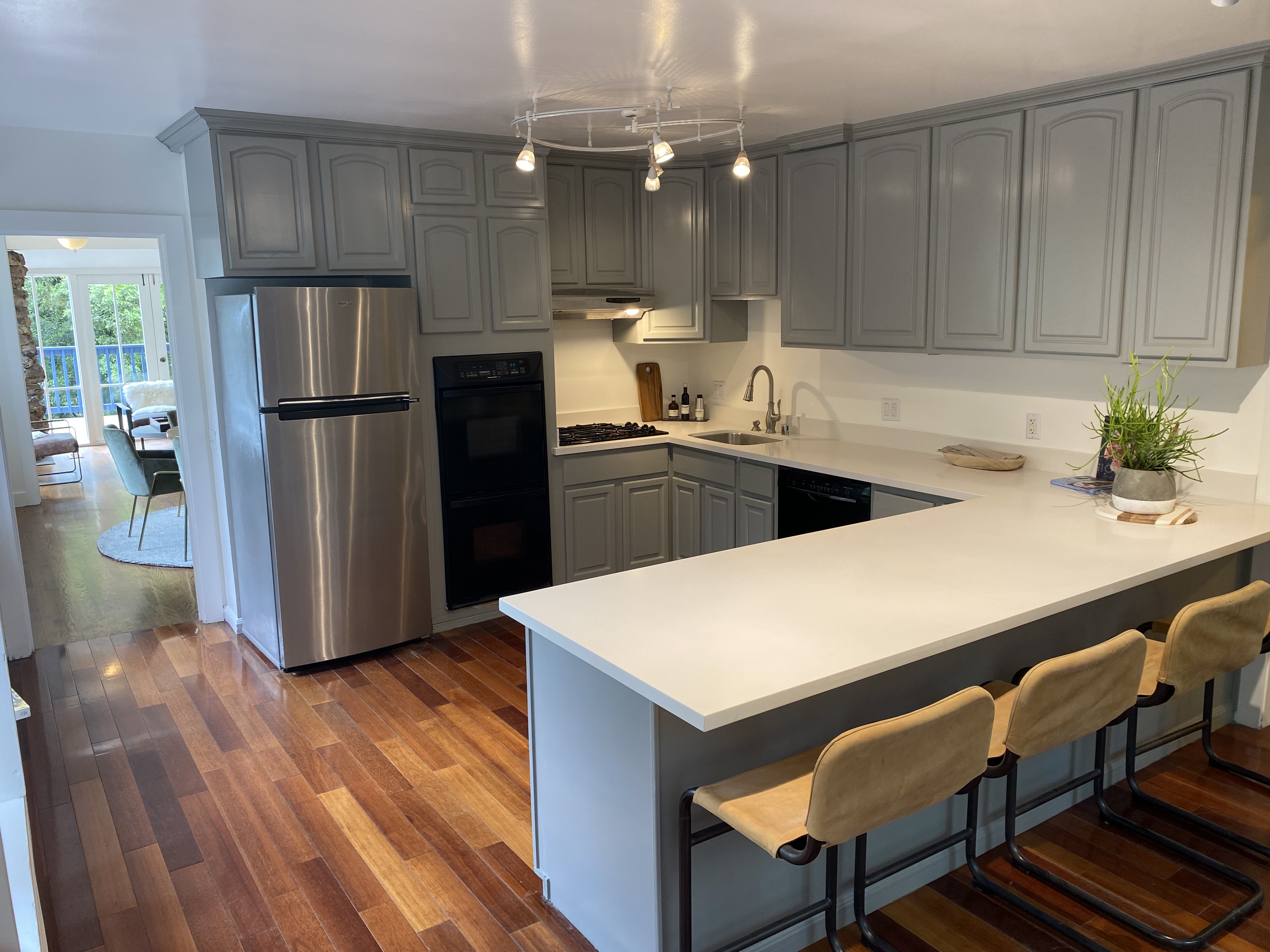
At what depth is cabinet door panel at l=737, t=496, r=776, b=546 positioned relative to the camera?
448 centimetres

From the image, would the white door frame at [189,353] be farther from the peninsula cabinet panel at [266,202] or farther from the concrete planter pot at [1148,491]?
the concrete planter pot at [1148,491]

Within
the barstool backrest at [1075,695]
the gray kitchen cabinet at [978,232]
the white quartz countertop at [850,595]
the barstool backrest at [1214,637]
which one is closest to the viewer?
the white quartz countertop at [850,595]

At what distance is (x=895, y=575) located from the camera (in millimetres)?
2484

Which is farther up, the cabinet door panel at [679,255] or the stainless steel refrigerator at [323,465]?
the cabinet door panel at [679,255]

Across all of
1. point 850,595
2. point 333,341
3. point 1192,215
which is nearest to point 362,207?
point 333,341

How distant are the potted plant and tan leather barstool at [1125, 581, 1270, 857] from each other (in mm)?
534

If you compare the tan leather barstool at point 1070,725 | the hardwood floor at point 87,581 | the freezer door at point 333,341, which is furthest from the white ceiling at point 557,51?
the hardwood floor at point 87,581

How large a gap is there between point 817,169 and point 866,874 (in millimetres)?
3187

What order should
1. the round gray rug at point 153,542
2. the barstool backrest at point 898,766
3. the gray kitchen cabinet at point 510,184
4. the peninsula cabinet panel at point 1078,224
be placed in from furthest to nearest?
1. the round gray rug at point 153,542
2. the gray kitchen cabinet at point 510,184
3. the peninsula cabinet panel at point 1078,224
4. the barstool backrest at point 898,766

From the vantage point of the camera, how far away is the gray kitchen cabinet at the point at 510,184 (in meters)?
4.43

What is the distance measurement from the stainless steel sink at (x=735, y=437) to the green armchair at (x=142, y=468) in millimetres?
3576

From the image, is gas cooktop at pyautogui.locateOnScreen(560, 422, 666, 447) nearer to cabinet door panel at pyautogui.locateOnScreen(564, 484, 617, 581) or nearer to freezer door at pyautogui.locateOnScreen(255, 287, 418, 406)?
cabinet door panel at pyautogui.locateOnScreen(564, 484, 617, 581)

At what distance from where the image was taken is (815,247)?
4.43 m

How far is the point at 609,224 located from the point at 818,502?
1959mm
